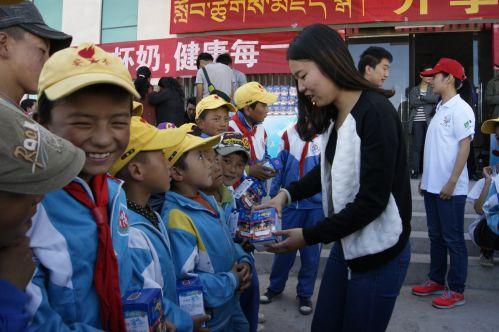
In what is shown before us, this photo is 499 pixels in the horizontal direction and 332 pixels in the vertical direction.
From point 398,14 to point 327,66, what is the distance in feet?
21.9

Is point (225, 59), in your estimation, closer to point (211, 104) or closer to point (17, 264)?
point (211, 104)

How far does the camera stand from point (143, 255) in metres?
1.57

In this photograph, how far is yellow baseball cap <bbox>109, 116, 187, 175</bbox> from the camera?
178 cm

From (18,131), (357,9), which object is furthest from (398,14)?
(18,131)

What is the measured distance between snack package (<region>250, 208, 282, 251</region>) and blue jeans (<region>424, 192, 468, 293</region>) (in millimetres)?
2269

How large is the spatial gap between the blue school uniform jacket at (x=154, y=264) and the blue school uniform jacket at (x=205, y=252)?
17 centimetres

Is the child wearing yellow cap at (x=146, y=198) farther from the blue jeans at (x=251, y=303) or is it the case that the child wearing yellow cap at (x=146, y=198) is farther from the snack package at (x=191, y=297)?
the blue jeans at (x=251, y=303)

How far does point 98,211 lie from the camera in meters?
1.28

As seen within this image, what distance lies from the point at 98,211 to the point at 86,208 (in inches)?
1.3

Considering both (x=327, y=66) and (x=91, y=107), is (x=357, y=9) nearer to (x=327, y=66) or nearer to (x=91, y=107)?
(x=327, y=66)

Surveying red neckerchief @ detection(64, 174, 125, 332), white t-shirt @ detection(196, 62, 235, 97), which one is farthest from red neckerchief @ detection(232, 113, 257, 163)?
red neckerchief @ detection(64, 174, 125, 332)

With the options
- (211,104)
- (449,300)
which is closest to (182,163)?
(211,104)

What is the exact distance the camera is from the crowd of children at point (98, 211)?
917 mm

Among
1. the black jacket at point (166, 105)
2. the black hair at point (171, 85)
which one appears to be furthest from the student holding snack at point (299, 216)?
the black hair at point (171, 85)
